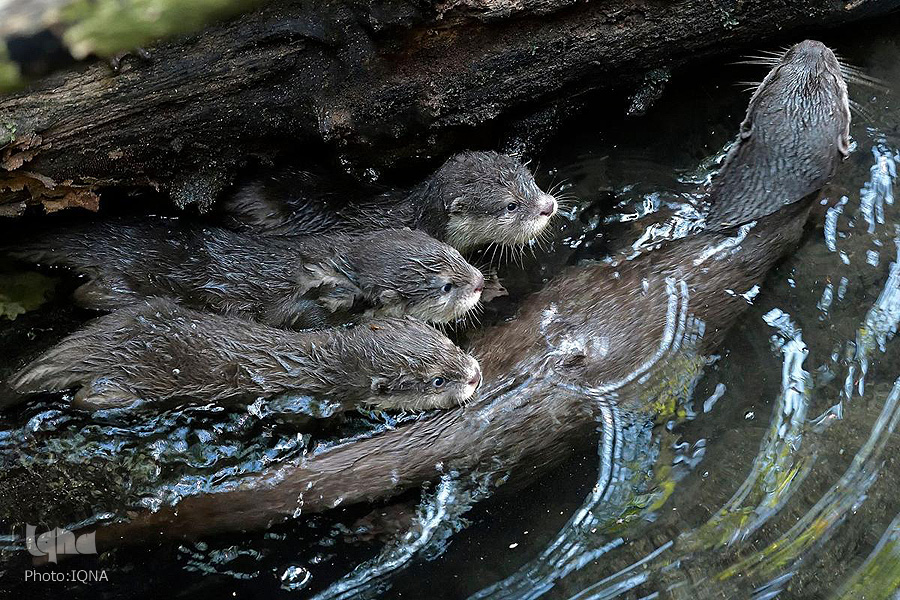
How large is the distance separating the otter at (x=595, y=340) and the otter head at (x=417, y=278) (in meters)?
0.20

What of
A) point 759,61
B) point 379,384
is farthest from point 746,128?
point 379,384

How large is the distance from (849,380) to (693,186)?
1.11m

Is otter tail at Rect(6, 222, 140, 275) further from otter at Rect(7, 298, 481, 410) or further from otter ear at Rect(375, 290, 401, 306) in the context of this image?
otter ear at Rect(375, 290, 401, 306)

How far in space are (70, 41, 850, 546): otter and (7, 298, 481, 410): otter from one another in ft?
0.50

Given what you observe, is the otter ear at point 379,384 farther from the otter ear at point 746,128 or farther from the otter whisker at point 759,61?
the otter whisker at point 759,61

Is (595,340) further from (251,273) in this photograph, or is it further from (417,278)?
(251,273)

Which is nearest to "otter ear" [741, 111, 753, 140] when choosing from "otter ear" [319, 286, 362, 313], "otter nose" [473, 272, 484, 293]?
"otter nose" [473, 272, 484, 293]

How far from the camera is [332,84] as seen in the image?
312 centimetres

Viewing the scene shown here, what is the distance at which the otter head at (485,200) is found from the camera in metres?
3.44

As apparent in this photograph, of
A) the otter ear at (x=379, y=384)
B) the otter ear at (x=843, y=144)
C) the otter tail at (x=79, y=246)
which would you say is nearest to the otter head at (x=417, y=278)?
the otter ear at (x=379, y=384)

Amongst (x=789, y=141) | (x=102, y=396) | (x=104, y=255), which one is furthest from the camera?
(x=789, y=141)

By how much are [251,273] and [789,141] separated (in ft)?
7.48

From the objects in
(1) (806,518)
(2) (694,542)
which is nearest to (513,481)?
(2) (694,542)

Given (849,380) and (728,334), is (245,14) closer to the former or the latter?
(728,334)
